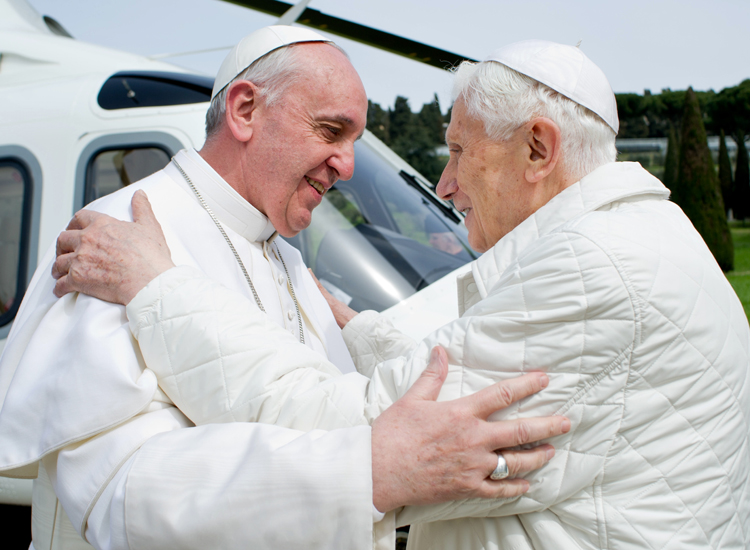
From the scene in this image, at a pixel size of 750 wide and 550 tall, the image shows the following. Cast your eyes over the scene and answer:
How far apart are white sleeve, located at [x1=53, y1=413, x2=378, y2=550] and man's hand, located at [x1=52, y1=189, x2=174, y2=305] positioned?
0.42 m

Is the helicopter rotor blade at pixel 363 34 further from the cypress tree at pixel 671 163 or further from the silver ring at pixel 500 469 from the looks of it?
the cypress tree at pixel 671 163

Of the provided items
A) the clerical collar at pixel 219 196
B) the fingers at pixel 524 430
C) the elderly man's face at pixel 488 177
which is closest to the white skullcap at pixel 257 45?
the clerical collar at pixel 219 196

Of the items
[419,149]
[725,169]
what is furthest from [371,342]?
A: [725,169]

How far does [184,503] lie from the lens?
1303mm

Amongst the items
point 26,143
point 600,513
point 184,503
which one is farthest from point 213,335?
point 26,143

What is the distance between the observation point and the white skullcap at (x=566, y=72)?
1.56 meters

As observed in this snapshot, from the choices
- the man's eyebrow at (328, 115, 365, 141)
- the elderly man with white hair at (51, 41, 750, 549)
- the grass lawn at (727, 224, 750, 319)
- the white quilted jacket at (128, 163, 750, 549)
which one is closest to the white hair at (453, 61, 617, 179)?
the elderly man with white hair at (51, 41, 750, 549)

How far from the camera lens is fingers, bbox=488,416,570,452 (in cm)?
126

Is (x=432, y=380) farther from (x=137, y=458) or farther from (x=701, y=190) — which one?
→ (x=701, y=190)

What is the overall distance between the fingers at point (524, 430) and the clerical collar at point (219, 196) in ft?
3.96

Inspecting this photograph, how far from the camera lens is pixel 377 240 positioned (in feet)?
11.2

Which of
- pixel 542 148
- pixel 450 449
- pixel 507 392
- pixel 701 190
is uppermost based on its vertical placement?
pixel 701 190

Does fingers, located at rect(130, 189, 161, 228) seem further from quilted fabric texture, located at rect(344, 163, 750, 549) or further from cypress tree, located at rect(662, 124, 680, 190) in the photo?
cypress tree, located at rect(662, 124, 680, 190)

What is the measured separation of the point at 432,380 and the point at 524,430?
217mm
